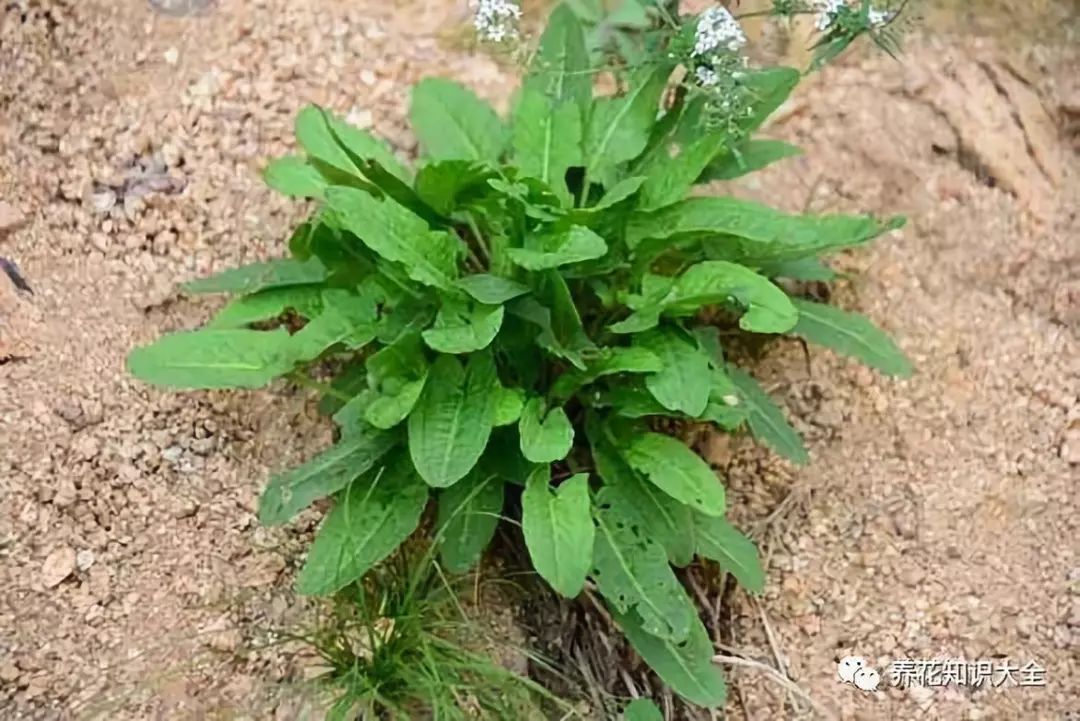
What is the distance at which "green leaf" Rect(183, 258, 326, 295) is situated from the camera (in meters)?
2.19

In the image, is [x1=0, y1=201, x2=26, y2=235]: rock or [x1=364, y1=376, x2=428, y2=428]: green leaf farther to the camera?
[x1=0, y1=201, x2=26, y2=235]: rock

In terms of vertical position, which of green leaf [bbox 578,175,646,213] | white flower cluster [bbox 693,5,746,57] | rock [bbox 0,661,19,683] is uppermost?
white flower cluster [bbox 693,5,746,57]

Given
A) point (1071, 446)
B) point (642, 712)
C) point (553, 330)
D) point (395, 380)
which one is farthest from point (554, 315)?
point (1071, 446)

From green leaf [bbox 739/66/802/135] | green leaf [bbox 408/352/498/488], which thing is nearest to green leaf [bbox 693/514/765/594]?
green leaf [bbox 408/352/498/488]

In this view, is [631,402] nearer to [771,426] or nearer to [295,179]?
[771,426]

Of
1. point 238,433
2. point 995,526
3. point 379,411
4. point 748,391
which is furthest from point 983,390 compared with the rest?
point 238,433

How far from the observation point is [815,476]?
228cm

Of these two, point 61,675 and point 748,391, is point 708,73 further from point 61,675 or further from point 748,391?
point 61,675

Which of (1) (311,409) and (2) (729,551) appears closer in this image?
(2) (729,551)

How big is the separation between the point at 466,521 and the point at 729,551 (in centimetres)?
36

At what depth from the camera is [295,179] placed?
2244 mm

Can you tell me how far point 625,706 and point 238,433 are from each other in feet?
2.16

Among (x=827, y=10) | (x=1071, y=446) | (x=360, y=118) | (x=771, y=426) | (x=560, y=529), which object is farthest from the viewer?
(x=360, y=118)

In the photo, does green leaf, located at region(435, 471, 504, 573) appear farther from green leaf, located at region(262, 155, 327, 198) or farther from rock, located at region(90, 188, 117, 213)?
rock, located at region(90, 188, 117, 213)
